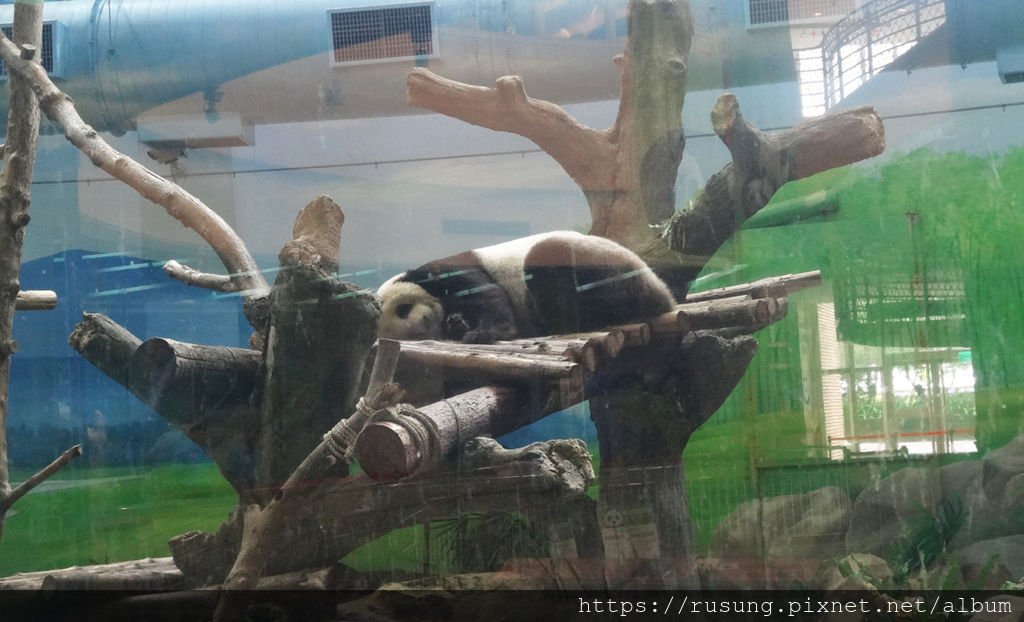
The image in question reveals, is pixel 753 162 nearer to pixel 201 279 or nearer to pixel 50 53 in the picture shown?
pixel 201 279

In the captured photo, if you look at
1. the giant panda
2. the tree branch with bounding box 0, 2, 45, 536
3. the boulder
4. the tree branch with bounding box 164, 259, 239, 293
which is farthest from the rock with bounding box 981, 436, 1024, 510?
the tree branch with bounding box 0, 2, 45, 536

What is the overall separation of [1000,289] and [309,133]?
293 centimetres

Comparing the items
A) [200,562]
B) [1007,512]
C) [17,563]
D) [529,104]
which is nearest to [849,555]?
[1007,512]

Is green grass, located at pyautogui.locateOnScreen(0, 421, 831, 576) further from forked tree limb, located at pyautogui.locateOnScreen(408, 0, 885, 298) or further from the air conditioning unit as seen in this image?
the air conditioning unit

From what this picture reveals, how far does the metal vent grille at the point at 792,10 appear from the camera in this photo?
3438 mm


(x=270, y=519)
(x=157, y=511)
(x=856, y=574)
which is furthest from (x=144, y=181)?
(x=856, y=574)

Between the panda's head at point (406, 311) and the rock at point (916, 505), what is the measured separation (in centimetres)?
186

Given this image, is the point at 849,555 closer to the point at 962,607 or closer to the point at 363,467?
the point at 962,607

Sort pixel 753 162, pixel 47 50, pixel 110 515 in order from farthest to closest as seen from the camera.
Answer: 1. pixel 47 50
2. pixel 110 515
3. pixel 753 162

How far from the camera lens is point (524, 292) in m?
3.58

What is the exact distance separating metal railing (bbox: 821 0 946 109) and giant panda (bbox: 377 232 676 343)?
3.54 ft

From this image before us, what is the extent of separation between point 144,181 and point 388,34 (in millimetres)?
1261

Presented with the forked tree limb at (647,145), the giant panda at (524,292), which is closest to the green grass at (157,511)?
the giant panda at (524,292)

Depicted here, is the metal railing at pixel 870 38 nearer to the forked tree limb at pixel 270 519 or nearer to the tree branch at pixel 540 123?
the tree branch at pixel 540 123
